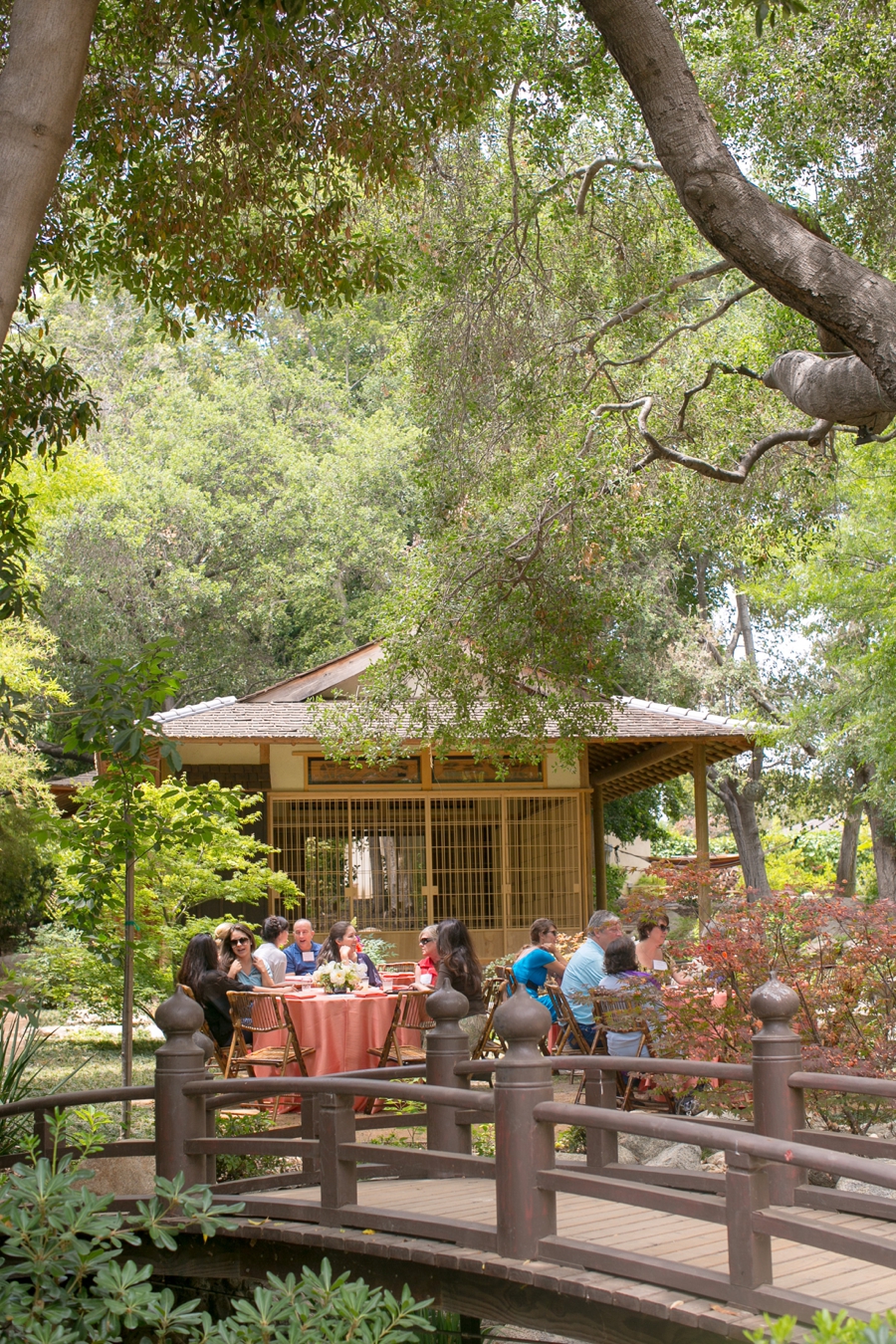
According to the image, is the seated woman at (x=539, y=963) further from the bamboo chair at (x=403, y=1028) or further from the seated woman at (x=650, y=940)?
the bamboo chair at (x=403, y=1028)

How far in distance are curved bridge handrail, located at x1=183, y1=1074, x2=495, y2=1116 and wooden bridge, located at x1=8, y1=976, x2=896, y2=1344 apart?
0.01m

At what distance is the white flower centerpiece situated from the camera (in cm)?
894

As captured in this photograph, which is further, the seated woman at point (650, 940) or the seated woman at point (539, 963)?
the seated woman at point (539, 963)

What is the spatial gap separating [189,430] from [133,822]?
24.0 metres

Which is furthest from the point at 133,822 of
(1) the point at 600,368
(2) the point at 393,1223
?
(1) the point at 600,368

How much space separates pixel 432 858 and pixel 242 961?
24.8 ft

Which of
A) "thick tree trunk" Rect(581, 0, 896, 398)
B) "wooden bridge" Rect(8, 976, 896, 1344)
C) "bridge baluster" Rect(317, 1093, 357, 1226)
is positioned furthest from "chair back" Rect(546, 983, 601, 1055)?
"thick tree trunk" Rect(581, 0, 896, 398)

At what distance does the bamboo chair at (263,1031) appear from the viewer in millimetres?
8430

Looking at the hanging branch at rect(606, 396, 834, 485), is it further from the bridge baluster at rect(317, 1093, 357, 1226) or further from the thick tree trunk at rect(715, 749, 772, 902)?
the thick tree trunk at rect(715, 749, 772, 902)

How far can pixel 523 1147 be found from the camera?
4.57 metres

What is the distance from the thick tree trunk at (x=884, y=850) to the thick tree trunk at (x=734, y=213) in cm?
1924

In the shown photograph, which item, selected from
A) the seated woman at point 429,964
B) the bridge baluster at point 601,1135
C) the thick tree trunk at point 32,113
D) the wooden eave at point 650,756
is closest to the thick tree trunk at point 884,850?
the wooden eave at point 650,756

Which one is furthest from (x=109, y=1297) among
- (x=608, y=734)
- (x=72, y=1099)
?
(x=608, y=734)

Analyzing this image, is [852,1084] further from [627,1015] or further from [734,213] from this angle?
[734,213]
